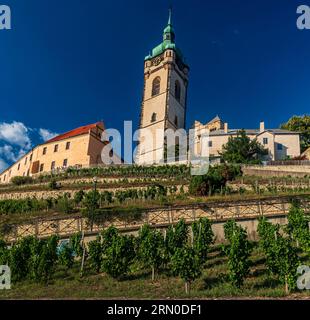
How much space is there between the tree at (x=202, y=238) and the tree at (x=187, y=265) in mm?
1052

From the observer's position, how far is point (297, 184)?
104 feet

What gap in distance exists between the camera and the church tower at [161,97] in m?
52.9

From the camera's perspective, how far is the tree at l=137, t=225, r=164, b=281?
16.1 meters

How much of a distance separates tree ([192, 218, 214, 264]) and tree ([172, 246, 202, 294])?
1052 millimetres

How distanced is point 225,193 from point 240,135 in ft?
65.6

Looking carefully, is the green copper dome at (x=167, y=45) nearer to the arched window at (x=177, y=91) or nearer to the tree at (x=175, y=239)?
the arched window at (x=177, y=91)

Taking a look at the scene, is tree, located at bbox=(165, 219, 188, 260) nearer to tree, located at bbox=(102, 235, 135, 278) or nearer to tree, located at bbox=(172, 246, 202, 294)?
tree, located at bbox=(172, 246, 202, 294)

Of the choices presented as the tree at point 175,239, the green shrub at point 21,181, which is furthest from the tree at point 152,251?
the green shrub at point 21,181

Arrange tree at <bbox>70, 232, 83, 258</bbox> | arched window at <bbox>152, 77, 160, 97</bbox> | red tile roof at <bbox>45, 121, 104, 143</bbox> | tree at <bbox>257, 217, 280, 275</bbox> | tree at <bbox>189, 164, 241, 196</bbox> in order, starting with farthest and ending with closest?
arched window at <bbox>152, 77, 160, 97</bbox>
red tile roof at <bbox>45, 121, 104, 143</bbox>
tree at <bbox>189, 164, 241, 196</bbox>
tree at <bbox>70, 232, 83, 258</bbox>
tree at <bbox>257, 217, 280, 275</bbox>

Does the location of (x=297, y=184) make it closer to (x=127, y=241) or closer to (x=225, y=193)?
(x=225, y=193)

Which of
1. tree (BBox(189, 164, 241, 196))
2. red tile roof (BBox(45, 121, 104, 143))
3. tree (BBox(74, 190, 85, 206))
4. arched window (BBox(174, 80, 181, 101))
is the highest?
arched window (BBox(174, 80, 181, 101))

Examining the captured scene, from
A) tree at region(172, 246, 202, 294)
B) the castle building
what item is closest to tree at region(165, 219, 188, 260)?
tree at region(172, 246, 202, 294)

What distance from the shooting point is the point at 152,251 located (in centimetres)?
1614
